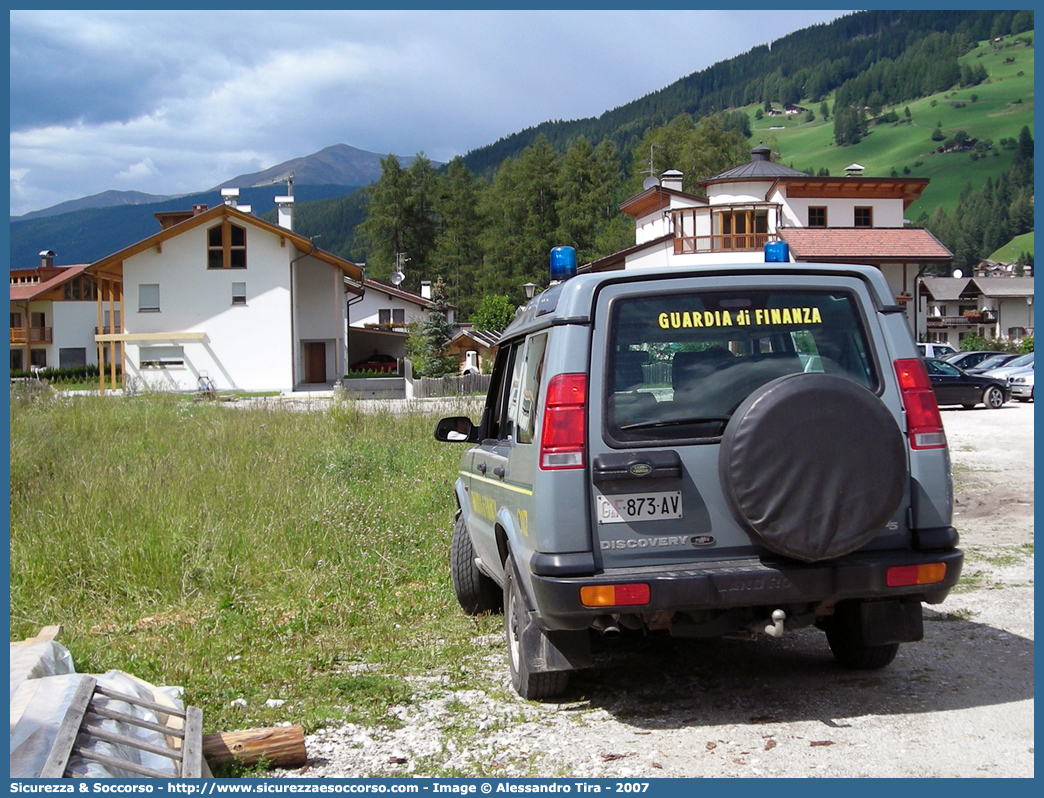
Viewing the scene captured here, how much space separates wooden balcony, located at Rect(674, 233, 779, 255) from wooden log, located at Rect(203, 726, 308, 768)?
163 ft

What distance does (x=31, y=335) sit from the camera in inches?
2985

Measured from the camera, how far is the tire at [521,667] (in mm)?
5125

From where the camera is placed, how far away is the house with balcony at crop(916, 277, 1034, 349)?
89188 millimetres

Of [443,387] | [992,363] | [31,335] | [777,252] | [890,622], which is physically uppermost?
[31,335]

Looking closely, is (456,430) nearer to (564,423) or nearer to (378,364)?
(564,423)

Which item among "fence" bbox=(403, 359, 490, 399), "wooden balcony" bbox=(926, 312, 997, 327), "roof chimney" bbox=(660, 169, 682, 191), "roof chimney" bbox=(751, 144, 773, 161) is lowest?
"fence" bbox=(403, 359, 490, 399)

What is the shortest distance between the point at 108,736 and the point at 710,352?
3199 mm

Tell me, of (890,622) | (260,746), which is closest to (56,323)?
(260,746)

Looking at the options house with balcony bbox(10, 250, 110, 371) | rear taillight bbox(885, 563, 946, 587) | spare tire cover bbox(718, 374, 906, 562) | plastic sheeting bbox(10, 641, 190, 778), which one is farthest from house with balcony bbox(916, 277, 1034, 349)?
plastic sheeting bbox(10, 641, 190, 778)

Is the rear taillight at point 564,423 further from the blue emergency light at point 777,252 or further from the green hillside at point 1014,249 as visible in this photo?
the green hillside at point 1014,249

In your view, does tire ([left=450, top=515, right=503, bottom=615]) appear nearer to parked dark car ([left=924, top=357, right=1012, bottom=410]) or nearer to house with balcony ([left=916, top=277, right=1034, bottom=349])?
parked dark car ([left=924, top=357, right=1012, bottom=410])

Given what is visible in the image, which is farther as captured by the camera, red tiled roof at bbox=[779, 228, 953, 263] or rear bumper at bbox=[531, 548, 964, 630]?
red tiled roof at bbox=[779, 228, 953, 263]

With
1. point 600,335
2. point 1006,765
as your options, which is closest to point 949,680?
point 1006,765

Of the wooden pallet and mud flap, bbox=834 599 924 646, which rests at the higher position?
mud flap, bbox=834 599 924 646
